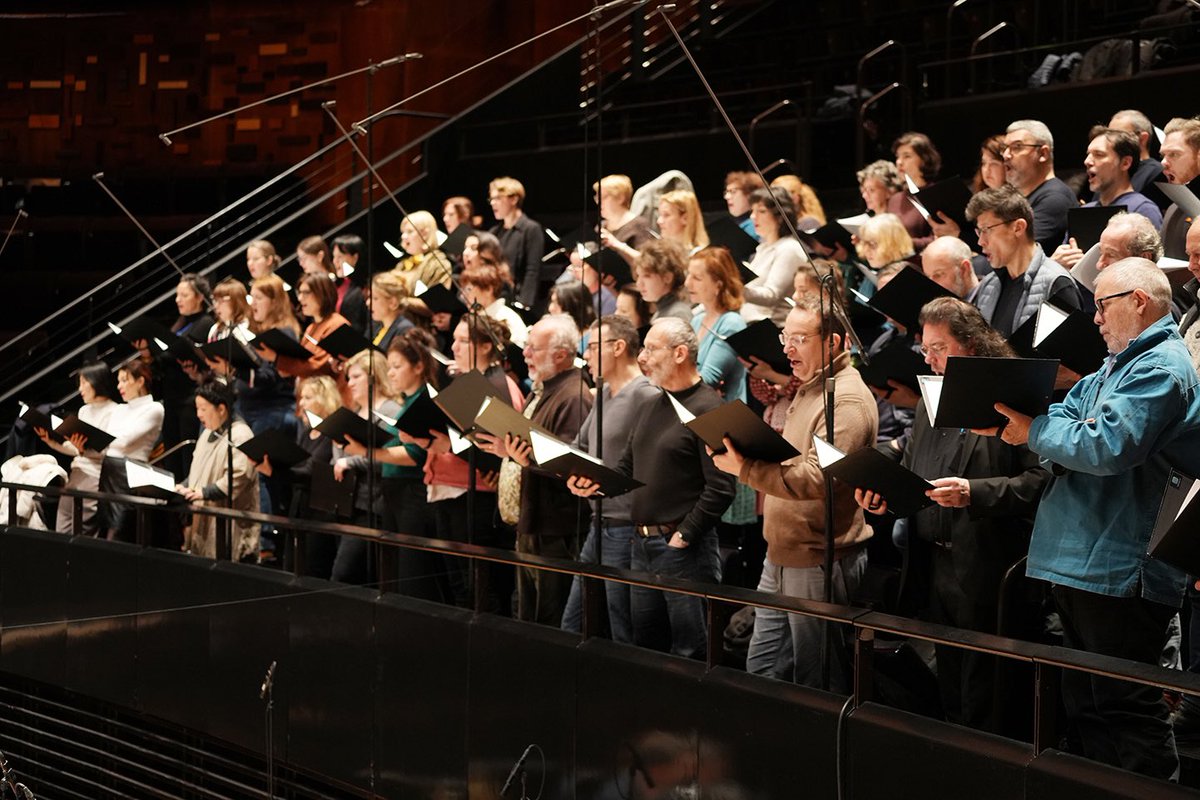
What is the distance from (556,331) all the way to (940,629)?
1.87 meters

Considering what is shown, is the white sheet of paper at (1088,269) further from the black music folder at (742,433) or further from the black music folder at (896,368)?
the black music folder at (742,433)

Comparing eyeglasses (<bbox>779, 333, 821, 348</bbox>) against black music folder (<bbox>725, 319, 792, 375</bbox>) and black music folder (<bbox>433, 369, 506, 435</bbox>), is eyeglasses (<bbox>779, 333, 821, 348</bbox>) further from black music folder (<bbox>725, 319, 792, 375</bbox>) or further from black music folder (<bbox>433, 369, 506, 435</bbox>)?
black music folder (<bbox>433, 369, 506, 435</bbox>)

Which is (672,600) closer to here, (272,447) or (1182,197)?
(1182,197)

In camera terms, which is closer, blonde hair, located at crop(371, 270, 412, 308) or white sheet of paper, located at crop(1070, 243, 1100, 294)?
white sheet of paper, located at crop(1070, 243, 1100, 294)

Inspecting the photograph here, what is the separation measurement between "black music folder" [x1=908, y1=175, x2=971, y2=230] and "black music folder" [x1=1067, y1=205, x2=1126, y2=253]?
1.72ft

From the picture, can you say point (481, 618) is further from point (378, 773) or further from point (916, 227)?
point (916, 227)

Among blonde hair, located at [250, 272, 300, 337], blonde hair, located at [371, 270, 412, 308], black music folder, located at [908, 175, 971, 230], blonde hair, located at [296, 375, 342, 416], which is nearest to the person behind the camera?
black music folder, located at [908, 175, 971, 230]

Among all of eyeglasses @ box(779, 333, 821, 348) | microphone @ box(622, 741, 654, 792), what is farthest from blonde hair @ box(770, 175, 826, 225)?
microphone @ box(622, 741, 654, 792)

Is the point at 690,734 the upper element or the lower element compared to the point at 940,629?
lower

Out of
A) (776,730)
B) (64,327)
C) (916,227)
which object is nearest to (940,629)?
(776,730)

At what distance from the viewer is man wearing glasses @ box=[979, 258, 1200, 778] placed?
283cm

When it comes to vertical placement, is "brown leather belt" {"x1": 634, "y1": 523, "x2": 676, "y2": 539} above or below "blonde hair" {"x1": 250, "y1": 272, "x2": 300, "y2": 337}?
below

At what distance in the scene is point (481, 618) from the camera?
13.6ft

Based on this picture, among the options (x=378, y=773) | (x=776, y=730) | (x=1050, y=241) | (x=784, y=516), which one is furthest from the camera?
(x=1050, y=241)
